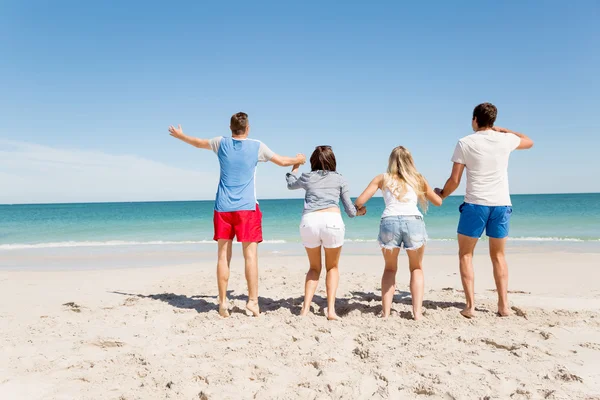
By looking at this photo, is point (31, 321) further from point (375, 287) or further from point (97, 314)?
point (375, 287)

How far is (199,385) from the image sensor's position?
270 cm

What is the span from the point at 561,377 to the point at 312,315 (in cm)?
224

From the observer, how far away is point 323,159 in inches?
163

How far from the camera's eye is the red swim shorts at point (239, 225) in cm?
421

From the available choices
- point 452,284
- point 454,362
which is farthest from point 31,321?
point 452,284

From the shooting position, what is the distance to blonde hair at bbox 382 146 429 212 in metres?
3.98

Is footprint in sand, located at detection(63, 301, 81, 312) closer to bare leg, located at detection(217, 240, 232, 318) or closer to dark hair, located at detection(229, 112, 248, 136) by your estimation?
bare leg, located at detection(217, 240, 232, 318)

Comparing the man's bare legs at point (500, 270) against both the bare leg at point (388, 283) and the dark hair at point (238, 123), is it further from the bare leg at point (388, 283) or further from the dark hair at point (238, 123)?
the dark hair at point (238, 123)

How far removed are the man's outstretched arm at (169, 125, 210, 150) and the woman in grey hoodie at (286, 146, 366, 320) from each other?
3.28ft

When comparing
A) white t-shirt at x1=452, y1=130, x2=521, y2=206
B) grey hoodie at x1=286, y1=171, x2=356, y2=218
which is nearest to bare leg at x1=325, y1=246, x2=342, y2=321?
grey hoodie at x1=286, y1=171, x2=356, y2=218

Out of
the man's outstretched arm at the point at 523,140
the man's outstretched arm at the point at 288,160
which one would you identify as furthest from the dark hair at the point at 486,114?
the man's outstretched arm at the point at 288,160

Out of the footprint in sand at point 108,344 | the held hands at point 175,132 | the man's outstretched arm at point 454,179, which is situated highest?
the held hands at point 175,132

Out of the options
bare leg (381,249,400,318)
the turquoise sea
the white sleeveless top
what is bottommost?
the turquoise sea

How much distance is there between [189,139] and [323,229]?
1784mm
